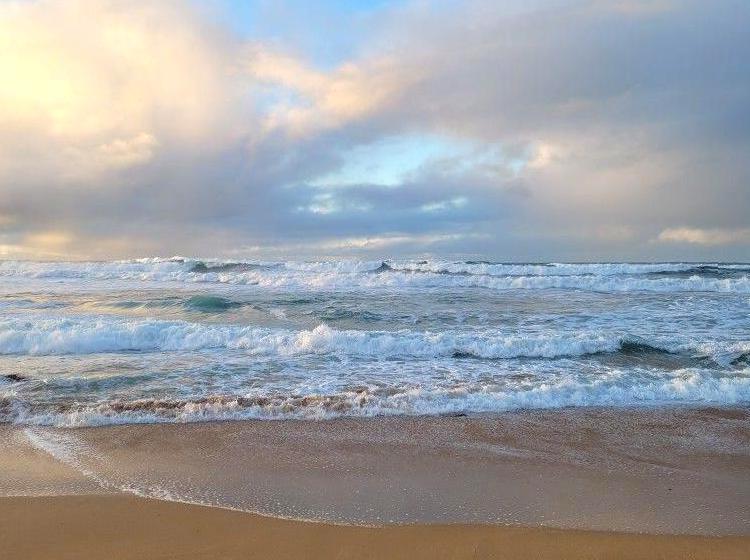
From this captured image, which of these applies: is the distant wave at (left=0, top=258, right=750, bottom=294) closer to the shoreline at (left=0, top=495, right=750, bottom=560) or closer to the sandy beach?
the sandy beach

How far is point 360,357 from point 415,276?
712 inches

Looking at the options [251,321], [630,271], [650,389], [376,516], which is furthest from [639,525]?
[630,271]

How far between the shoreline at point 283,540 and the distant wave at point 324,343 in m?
5.78

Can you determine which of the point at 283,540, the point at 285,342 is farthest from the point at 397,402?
the point at 285,342

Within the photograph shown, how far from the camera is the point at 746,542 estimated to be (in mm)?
3367

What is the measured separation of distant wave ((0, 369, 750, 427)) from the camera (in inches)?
231

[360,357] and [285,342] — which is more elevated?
[285,342]

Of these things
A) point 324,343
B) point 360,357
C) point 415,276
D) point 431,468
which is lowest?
point 431,468

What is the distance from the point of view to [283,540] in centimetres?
329

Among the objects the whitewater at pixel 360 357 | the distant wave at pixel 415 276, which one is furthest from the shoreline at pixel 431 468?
the distant wave at pixel 415 276

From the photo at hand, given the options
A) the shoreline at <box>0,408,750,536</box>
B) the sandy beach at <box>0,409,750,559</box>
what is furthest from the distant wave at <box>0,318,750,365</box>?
the sandy beach at <box>0,409,750,559</box>

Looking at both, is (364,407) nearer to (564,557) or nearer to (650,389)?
(564,557)

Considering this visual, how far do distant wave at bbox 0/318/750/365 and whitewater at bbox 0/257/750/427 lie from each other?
0.04 meters

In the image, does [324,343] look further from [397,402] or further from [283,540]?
[283,540]
